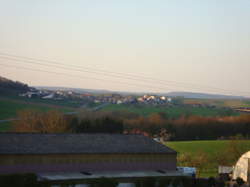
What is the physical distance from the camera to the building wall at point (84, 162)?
1359 inches

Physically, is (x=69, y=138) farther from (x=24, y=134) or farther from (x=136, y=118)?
(x=136, y=118)

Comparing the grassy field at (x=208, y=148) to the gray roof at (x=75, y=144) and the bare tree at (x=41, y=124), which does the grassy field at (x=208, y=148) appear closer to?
the bare tree at (x=41, y=124)

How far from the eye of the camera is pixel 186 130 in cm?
9162

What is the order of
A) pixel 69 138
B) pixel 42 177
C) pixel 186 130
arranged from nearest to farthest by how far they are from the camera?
pixel 42 177
pixel 69 138
pixel 186 130

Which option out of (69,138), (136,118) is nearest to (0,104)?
(136,118)

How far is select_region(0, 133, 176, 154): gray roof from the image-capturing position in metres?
35.6

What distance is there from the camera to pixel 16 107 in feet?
308

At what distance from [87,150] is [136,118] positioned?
59.6 m

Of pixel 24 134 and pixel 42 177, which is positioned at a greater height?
pixel 24 134

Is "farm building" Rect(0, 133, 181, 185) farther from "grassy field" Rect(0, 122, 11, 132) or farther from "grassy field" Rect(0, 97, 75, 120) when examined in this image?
"grassy field" Rect(0, 97, 75, 120)

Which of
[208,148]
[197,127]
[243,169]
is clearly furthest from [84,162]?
[197,127]

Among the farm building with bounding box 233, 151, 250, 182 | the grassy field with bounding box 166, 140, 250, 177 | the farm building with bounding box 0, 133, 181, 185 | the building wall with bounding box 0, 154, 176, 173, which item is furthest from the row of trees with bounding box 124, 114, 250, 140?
the building wall with bounding box 0, 154, 176, 173

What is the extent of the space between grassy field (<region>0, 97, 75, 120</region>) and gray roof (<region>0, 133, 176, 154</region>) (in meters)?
47.5

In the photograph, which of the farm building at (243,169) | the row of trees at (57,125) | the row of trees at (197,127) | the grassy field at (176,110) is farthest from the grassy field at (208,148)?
the grassy field at (176,110)
